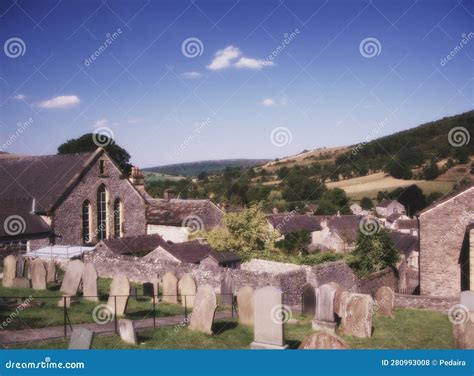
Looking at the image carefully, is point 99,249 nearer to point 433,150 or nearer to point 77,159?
point 77,159

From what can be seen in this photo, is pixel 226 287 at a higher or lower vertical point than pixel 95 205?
lower

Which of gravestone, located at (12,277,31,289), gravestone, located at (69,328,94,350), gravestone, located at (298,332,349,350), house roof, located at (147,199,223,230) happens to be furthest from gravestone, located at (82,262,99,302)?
house roof, located at (147,199,223,230)

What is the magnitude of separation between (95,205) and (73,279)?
13.3 metres

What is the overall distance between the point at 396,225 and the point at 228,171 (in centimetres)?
3683

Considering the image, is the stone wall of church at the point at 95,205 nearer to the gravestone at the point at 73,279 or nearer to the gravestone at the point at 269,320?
the gravestone at the point at 73,279

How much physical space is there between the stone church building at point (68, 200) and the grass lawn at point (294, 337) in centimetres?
1572

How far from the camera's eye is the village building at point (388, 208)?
6781 centimetres

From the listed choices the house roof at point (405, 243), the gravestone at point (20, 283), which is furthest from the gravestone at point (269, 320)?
the house roof at point (405, 243)

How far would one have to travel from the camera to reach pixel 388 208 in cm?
6969

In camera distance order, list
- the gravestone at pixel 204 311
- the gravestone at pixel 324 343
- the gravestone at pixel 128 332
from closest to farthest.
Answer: the gravestone at pixel 324 343 < the gravestone at pixel 128 332 < the gravestone at pixel 204 311

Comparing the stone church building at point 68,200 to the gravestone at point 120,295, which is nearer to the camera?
the gravestone at point 120,295

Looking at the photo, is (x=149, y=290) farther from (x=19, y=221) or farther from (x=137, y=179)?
(x=137, y=179)

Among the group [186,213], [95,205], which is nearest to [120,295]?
[95,205]

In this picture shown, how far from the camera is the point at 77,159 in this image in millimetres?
28625
